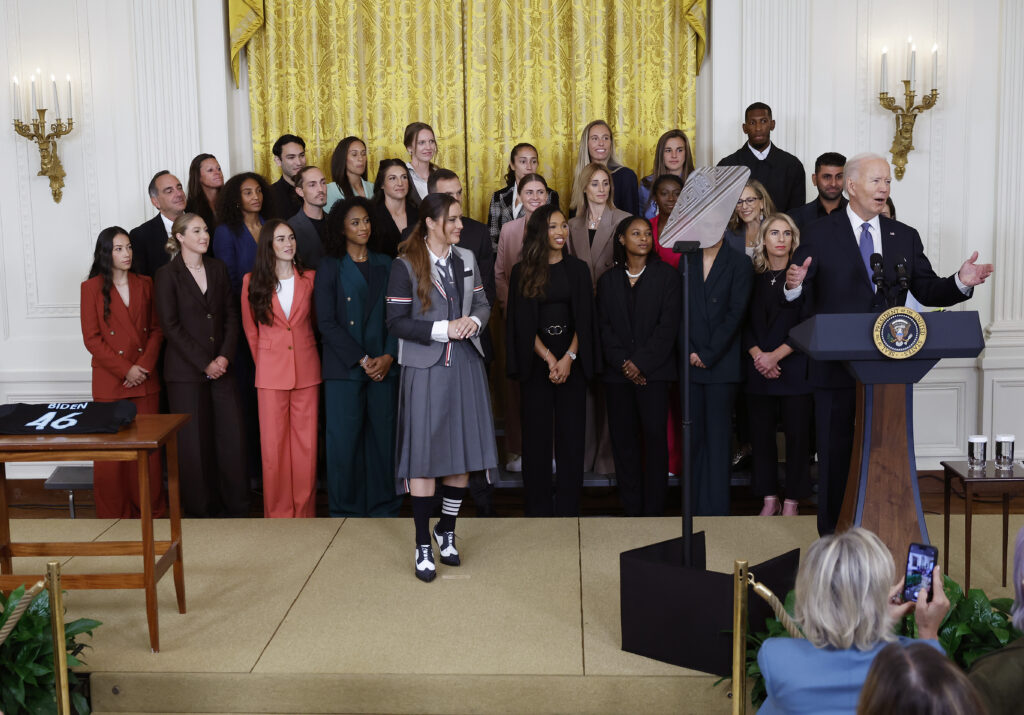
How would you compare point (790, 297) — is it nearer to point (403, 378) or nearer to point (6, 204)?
point (403, 378)

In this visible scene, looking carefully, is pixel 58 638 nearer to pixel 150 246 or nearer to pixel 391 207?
pixel 391 207

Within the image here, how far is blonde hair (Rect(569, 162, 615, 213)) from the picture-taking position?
5473 millimetres

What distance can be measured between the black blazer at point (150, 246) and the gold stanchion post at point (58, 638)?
3115 mm

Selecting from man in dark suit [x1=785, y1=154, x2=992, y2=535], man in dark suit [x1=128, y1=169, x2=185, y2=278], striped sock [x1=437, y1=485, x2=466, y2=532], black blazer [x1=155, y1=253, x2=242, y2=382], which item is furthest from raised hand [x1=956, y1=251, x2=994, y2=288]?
man in dark suit [x1=128, y1=169, x2=185, y2=278]

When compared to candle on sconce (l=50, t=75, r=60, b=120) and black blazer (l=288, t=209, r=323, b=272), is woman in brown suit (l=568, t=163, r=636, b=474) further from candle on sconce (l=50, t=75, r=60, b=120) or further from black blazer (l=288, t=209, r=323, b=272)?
candle on sconce (l=50, t=75, r=60, b=120)

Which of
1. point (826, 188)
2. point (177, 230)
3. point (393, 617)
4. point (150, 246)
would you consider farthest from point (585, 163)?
point (393, 617)

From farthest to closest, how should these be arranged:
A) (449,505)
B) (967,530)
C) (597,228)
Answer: (597,228)
(449,505)
(967,530)

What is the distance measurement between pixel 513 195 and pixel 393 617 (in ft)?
9.36

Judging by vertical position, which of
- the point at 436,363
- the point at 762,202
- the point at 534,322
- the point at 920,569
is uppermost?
the point at 762,202

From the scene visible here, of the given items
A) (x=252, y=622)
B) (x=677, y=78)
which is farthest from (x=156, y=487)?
(x=677, y=78)

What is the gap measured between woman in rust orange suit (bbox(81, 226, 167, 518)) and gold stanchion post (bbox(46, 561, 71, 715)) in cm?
238

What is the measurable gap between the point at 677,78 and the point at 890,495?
3.59 m

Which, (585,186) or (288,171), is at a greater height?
(288,171)

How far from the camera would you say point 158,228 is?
19.2 ft
